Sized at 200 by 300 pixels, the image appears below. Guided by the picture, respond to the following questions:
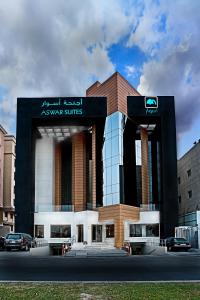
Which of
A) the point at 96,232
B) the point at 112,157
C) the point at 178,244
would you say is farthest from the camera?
the point at 96,232

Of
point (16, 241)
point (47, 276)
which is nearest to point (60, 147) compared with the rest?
point (16, 241)

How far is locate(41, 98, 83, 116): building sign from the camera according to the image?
58.4 metres

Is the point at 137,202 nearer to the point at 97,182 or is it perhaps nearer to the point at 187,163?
the point at 97,182

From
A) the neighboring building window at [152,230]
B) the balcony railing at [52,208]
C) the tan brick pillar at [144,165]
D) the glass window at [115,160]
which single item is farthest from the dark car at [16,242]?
the tan brick pillar at [144,165]

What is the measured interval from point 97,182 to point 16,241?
18322mm

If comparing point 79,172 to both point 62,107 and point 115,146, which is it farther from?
point 62,107

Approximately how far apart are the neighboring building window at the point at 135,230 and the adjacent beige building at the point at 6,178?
94.8 feet

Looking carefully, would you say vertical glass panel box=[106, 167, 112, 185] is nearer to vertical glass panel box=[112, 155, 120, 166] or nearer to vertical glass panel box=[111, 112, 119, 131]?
vertical glass panel box=[112, 155, 120, 166]

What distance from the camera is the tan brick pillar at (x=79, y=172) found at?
61.2m

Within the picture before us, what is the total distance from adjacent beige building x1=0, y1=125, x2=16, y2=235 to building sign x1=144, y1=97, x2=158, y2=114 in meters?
29.0

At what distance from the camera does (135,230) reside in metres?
56.9

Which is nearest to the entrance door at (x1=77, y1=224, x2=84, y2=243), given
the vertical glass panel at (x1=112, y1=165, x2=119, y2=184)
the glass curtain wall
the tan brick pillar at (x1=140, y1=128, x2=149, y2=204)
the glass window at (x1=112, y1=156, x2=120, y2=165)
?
the glass curtain wall

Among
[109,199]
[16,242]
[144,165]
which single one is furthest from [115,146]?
[16,242]

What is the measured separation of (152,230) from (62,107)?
1883 centimetres
